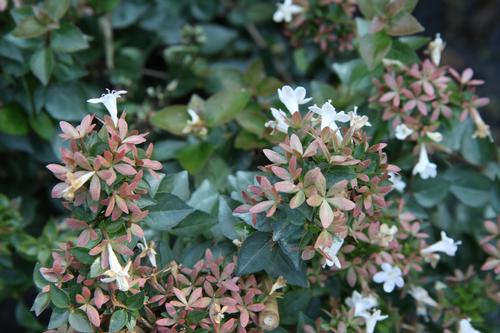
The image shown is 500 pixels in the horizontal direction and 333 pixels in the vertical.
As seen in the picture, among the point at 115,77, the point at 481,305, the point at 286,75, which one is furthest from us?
the point at 286,75

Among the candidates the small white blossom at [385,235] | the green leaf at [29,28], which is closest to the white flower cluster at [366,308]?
the small white blossom at [385,235]

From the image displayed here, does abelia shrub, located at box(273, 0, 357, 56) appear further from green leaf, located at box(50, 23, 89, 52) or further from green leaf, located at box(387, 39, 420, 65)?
green leaf, located at box(50, 23, 89, 52)

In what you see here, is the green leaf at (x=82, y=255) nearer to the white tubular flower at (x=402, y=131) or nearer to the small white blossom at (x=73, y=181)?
the small white blossom at (x=73, y=181)

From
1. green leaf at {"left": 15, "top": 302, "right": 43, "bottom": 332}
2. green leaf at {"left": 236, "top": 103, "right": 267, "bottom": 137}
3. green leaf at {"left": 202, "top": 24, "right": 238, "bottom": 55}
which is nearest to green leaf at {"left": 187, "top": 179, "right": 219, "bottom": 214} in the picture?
green leaf at {"left": 236, "top": 103, "right": 267, "bottom": 137}

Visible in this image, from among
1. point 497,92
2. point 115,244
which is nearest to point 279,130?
point 115,244

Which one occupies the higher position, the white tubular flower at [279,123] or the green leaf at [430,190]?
the white tubular flower at [279,123]

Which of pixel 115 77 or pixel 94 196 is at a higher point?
pixel 94 196

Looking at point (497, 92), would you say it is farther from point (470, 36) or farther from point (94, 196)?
point (94, 196)
